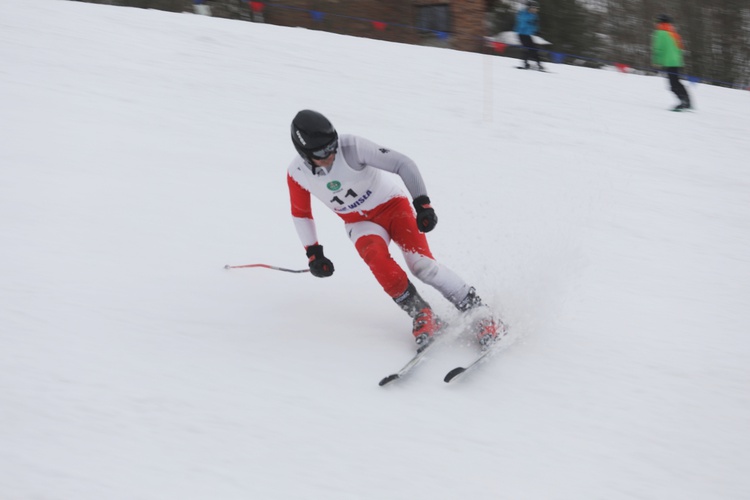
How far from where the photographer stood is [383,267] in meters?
3.99

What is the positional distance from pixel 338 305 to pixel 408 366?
1.10m

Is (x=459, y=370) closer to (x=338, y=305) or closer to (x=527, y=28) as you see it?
(x=338, y=305)

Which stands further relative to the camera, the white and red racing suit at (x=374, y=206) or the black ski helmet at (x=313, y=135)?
the white and red racing suit at (x=374, y=206)

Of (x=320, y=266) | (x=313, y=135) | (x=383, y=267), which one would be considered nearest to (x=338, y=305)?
(x=320, y=266)

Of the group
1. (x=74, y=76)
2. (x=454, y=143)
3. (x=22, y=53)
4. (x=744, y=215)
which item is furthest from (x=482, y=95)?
(x=22, y=53)

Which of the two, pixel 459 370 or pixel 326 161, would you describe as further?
pixel 326 161

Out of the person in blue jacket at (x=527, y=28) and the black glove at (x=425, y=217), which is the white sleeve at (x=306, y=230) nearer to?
the black glove at (x=425, y=217)

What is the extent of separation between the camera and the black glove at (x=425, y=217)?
3.77 m

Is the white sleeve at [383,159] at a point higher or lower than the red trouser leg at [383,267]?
higher

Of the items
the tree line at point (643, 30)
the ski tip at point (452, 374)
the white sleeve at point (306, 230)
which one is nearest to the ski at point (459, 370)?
the ski tip at point (452, 374)

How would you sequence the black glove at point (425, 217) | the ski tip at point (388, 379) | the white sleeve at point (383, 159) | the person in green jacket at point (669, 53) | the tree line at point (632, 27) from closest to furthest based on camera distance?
the ski tip at point (388, 379) → the black glove at point (425, 217) → the white sleeve at point (383, 159) → the person in green jacket at point (669, 53) → the tree line at point (632, 27)

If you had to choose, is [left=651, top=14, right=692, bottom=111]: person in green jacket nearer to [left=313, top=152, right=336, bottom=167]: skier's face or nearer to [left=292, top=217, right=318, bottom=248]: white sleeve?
[left=292, top=217, right=318, bottom=248]: white sleeve

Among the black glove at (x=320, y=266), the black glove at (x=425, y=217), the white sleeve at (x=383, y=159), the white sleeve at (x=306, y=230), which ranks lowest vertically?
the black glove at (x=320, y=266)

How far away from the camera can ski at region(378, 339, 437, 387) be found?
365cm
